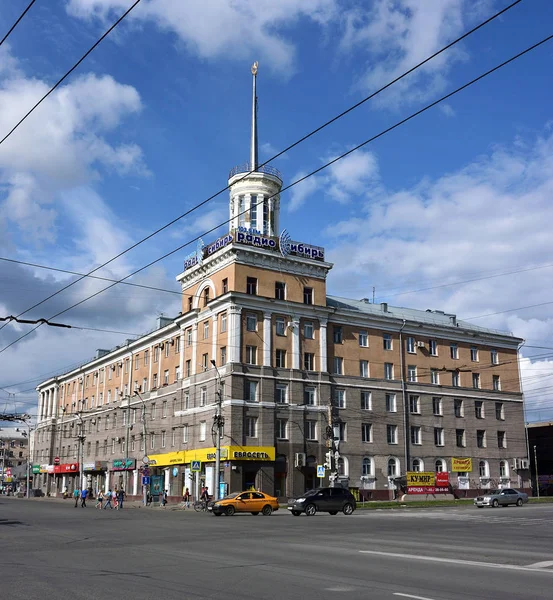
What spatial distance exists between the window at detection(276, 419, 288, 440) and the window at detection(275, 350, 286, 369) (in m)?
4.42

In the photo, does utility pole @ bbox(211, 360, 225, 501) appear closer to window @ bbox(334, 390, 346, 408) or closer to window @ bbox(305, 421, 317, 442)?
window @ bbox(305, 421, 317, 442)

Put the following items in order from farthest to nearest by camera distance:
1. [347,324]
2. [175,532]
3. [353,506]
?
[347,324], [353,506], [175,532]

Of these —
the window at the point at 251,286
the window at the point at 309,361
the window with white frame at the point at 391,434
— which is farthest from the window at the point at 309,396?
the window at the point at 251,286

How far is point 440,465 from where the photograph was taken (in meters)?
63.7

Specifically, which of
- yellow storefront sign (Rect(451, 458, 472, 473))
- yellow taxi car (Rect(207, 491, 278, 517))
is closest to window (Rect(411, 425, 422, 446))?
yellow storefront sign (Rect(451, 458, 472, 473))

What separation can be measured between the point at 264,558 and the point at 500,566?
17.0 ft

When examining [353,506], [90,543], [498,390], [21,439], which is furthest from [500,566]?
[21,439]

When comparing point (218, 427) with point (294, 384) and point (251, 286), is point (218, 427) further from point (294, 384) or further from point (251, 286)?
point (251, 286)

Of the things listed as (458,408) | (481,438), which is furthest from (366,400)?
(481,438)

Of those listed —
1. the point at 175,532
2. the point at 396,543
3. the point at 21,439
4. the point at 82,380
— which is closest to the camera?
the point at 396,543

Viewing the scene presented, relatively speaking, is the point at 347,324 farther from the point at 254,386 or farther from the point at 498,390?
the point at 498,390

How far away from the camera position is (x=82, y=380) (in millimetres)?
91188

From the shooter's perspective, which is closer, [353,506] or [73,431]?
[353,506]

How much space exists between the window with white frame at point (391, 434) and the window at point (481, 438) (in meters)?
10.0
